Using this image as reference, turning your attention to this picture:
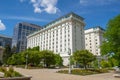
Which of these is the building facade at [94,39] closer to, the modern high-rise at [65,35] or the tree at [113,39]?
→ the modern high-rise at [65,35]

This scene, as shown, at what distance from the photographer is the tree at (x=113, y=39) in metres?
28.4

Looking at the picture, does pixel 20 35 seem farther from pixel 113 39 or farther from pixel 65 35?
pixel 113 39

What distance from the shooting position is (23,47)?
18762cm

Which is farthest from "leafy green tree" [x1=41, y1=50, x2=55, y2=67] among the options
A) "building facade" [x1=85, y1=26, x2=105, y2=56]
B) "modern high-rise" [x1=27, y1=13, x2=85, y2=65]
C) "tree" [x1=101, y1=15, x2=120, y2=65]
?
"building facade" [x1=85, y1=26, x2=105, y2=56]

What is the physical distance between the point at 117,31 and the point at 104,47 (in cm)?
417

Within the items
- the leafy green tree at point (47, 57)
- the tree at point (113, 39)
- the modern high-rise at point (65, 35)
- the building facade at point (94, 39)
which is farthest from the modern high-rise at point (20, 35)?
the tree at point (113, 39)

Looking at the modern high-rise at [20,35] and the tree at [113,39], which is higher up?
the modern high-rise at [20,35]

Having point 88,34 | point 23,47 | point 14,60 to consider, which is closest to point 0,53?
point 14,60

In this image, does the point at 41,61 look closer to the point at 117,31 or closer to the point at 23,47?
the point at 117,31

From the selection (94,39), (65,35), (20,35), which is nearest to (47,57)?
(65,35)

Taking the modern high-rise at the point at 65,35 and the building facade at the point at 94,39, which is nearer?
the modern high-rise at the point at 65,35

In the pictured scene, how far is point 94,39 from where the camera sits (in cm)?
12138

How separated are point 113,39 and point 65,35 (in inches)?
2729

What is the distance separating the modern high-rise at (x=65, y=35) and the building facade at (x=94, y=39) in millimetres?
19298
